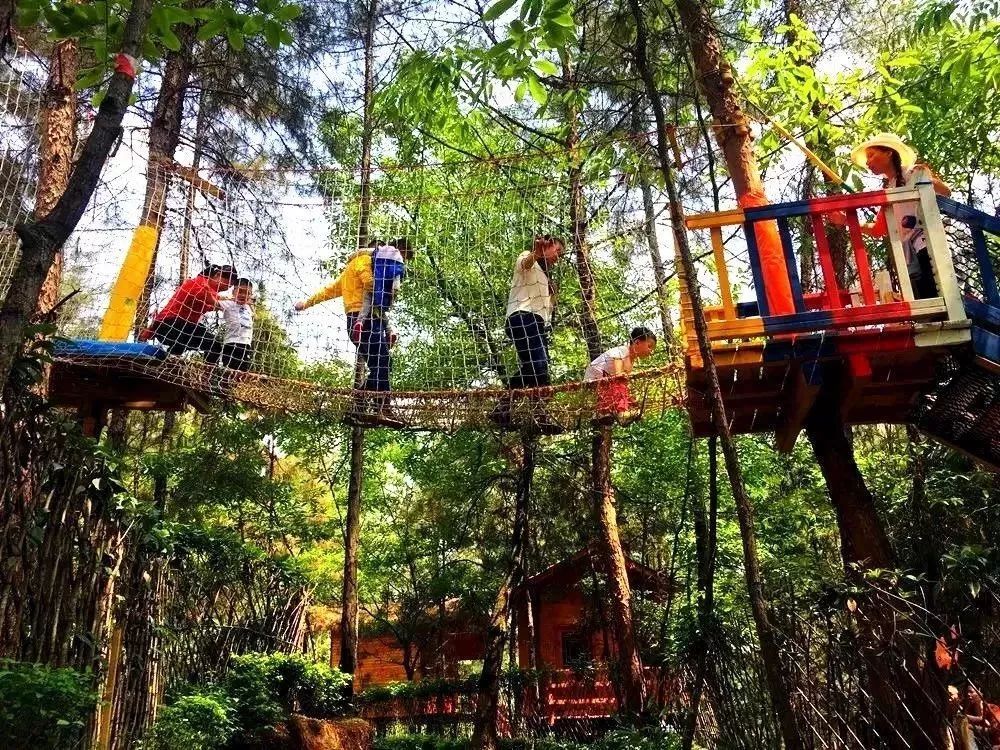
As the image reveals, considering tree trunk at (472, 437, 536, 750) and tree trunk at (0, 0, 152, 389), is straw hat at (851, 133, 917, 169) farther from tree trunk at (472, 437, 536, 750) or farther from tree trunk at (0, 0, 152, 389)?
tree trunk at (0, 0, 152, 389)

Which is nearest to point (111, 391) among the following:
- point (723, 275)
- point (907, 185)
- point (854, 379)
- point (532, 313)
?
point (532, 313)

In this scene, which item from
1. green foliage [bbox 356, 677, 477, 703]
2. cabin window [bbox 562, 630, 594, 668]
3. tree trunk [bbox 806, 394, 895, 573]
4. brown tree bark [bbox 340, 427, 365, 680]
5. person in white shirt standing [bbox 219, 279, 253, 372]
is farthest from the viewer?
cabin window [bbox 562, 630, 594, 668]

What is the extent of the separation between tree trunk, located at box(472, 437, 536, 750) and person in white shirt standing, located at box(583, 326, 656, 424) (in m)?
0.74

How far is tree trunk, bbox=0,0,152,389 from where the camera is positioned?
5.81 feet

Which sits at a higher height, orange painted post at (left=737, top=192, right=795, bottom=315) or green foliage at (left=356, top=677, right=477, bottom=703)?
orange painted post at (left=737, top=192, right=795, bottom=315)

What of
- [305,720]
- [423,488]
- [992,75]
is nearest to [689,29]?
[992,75]

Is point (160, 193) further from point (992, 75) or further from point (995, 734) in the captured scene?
point (995, 734)

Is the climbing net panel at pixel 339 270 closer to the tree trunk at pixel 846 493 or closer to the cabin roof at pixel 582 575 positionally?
the tree trunk at pixel 846 493

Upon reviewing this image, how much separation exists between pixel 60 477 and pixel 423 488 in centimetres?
728

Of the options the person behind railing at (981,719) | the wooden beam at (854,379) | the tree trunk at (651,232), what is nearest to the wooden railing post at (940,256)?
the wooden beam at (854,379)

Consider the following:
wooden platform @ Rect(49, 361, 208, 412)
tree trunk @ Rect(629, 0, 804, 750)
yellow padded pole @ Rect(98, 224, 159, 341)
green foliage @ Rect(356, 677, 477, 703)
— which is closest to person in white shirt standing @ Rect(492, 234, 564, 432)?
tree trunk @ Rect(629, 0, 804, 750)

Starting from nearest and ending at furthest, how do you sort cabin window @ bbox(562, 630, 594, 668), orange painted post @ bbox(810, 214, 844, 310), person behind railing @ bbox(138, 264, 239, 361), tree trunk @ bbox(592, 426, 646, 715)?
orange painted post @ bbox(810, 214, 844, 310) → person behind railing @ bbox(138, 264, 239, 361) → tree trunk @ bbox(592, 426, 646, 715) → cabin window @ bbox(562, 630, 594, 668)

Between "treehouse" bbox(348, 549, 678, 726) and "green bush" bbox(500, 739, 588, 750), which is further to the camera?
"treehouse" bbox(348, 549, 678, 726)

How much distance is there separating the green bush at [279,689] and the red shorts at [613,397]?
2814 millimetres
